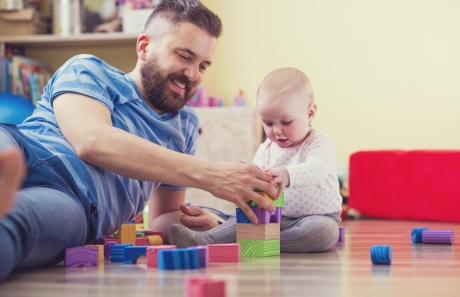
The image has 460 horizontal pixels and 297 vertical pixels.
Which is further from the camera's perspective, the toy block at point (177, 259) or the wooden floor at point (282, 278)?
the toy block at point (177, 259)

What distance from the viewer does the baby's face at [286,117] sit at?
6.39 feet

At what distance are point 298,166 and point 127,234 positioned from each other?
1.60 ft

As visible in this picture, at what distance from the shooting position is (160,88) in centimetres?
188

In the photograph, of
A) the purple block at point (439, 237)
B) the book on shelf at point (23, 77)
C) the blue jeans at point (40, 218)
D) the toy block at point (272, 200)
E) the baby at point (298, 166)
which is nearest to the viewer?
the blue jeans at point (40, 218)

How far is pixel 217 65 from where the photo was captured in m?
4.28

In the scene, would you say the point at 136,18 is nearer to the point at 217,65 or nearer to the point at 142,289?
the point at 217,65

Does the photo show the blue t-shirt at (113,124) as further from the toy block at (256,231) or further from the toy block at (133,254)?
the toy block at (256,231)

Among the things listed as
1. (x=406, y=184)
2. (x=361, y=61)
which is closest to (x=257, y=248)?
(x=406, y=184)

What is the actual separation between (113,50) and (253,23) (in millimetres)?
874

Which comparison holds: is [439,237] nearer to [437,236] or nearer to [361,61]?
[437,236]

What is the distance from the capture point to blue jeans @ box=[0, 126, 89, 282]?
1273mm

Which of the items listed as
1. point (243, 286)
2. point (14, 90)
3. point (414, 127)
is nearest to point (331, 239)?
point (243, 286)

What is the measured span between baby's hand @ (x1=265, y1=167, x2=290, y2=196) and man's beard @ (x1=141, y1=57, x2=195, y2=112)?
0.36 m

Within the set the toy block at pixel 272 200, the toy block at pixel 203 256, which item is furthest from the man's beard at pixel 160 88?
the toy block at pixel 203 256
